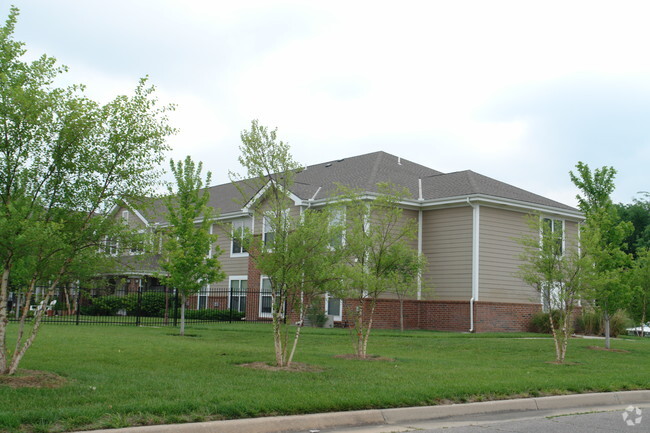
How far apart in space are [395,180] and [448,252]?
4081mm

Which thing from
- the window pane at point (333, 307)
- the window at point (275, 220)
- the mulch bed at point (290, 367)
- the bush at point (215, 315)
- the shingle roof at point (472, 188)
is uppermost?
the shingle roof at point (472, 188)

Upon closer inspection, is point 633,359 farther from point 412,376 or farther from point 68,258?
point 68,258

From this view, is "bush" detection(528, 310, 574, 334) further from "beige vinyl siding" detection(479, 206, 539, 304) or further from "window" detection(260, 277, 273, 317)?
"window" detection(260, 277, 273, 317)

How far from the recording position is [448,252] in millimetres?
26703

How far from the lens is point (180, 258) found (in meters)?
21.0

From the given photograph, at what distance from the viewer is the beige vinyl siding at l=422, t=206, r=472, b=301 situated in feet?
85.3

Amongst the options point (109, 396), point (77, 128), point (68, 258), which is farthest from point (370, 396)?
point (77, 128)

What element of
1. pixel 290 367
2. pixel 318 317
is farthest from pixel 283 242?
pixel 318 317

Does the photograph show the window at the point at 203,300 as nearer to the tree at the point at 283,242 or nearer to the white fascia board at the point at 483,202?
the white fascia board at the point at 483,202

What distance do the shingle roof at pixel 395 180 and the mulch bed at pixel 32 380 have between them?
15.4 meters

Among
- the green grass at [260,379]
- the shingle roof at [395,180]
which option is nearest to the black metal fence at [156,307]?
the shingle roof at [395,180]

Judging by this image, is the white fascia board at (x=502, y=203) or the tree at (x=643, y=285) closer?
the tree at (x=643, y=285)

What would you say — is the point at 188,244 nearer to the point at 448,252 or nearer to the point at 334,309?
the point at 334,309

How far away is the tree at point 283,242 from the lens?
39.9 ft
